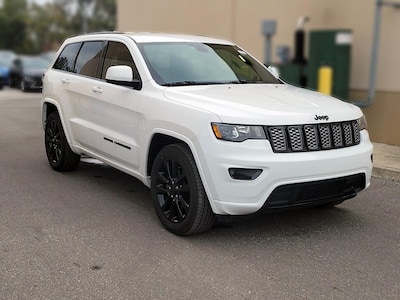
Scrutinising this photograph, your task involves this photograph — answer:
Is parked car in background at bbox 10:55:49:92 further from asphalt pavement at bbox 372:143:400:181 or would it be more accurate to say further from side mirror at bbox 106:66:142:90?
side mirror at bbox 106:66:142:90

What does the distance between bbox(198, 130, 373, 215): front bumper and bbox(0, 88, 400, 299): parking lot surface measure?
0.45m

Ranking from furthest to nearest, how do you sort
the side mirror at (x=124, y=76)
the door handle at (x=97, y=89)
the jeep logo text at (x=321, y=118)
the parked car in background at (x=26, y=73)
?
the parked car in background at (x=26, y=73), the door handle at (x=97, y=89), the side mirror at (x=124, y=76), the jeep logo text at (x=321, y=118)

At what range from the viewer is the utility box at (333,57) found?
882 cm

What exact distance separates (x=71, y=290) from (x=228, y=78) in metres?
2.70

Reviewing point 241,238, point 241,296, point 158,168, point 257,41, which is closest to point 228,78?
point 158,168

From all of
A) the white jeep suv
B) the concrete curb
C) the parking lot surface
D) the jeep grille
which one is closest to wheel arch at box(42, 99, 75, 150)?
the white jeep suv

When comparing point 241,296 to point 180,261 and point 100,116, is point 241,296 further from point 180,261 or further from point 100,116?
point 100,116

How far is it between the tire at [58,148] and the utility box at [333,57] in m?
4.67

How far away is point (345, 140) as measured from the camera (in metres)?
4.41

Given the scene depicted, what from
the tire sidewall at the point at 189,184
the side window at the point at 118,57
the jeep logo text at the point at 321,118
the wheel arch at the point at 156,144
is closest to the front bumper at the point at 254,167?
the tire sidewall at the point at 189,184

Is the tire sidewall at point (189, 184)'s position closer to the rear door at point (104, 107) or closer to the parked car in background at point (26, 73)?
the rear door at point (104, 107)

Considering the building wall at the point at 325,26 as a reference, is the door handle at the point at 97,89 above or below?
below

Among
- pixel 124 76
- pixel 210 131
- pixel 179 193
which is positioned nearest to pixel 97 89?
pixel 124 76

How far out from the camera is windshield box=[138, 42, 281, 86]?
16.5 ft
